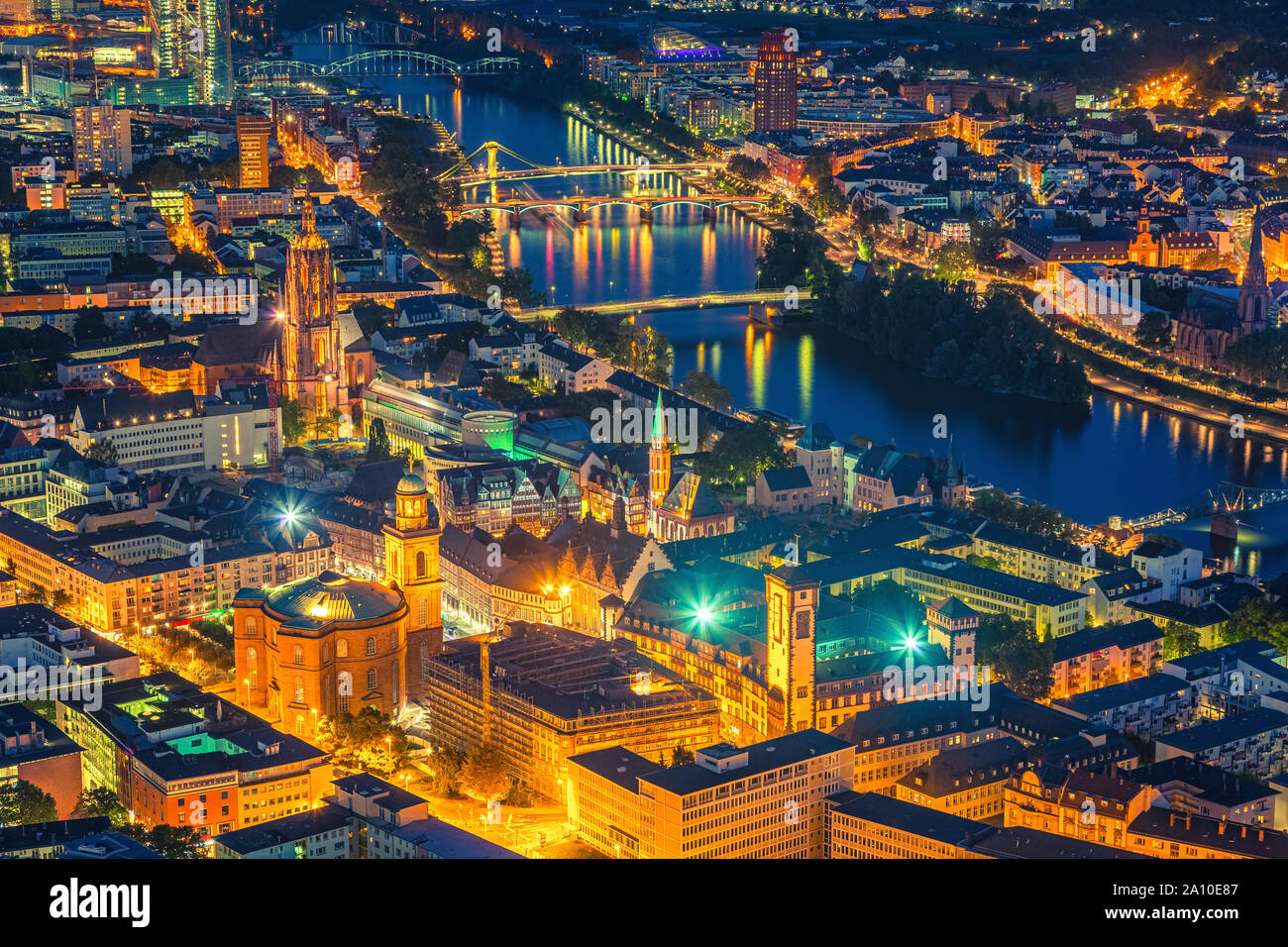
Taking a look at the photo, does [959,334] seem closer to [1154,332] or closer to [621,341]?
[1154,332]

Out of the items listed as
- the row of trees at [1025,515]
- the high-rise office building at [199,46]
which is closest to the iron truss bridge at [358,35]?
the high-rise office building at [199,46]

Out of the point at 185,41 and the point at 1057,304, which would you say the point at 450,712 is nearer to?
the point at 1057,304

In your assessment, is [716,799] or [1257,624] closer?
[716,799]

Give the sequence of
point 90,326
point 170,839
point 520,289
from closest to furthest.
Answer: point 170,839, point 90,326, point 520,289

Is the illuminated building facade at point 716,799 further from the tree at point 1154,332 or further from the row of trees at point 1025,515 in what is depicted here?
the tree at point 1154,332

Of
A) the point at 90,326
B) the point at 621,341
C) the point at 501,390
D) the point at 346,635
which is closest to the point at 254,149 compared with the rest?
the point at 90,326

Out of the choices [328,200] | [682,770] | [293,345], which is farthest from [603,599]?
[328,200]
